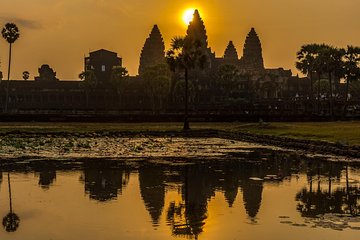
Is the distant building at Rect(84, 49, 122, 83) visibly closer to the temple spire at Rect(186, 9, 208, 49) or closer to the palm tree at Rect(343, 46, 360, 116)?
the temple spire at Rect(186, 9, 208, 49)

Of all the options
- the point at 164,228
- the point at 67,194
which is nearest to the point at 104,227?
the point at 164,228

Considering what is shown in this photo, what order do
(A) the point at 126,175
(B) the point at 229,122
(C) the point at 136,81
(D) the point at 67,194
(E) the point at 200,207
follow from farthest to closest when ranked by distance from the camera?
(C) the point at 136,81, (B) the point at 229,122, (A) the point at 126,175, (D) the point at 67,194, (E) the point at 200,207

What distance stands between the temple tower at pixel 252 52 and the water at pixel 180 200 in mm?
149905

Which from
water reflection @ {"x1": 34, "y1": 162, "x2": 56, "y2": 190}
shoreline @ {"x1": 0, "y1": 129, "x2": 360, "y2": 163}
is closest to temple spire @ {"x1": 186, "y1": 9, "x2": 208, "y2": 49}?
shoreline @ {"x1": 0, "y1": 129, "x2": 360, "y2": 163}

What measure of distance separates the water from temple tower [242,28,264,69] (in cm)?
14990

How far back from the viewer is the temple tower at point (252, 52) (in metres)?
174

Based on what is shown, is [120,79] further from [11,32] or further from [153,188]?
[153,188]

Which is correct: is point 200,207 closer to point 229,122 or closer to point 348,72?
point 229,122

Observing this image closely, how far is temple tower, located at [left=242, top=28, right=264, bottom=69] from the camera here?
6870 inches

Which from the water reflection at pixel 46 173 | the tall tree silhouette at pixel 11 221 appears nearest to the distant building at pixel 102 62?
the water reflection at pixel 46 173

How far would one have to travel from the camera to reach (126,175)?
861 inches

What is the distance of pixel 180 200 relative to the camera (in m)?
16.7

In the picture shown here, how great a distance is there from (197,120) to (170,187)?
174ft

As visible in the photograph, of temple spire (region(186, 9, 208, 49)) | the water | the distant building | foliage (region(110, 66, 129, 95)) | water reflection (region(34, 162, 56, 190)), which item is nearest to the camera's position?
the water
